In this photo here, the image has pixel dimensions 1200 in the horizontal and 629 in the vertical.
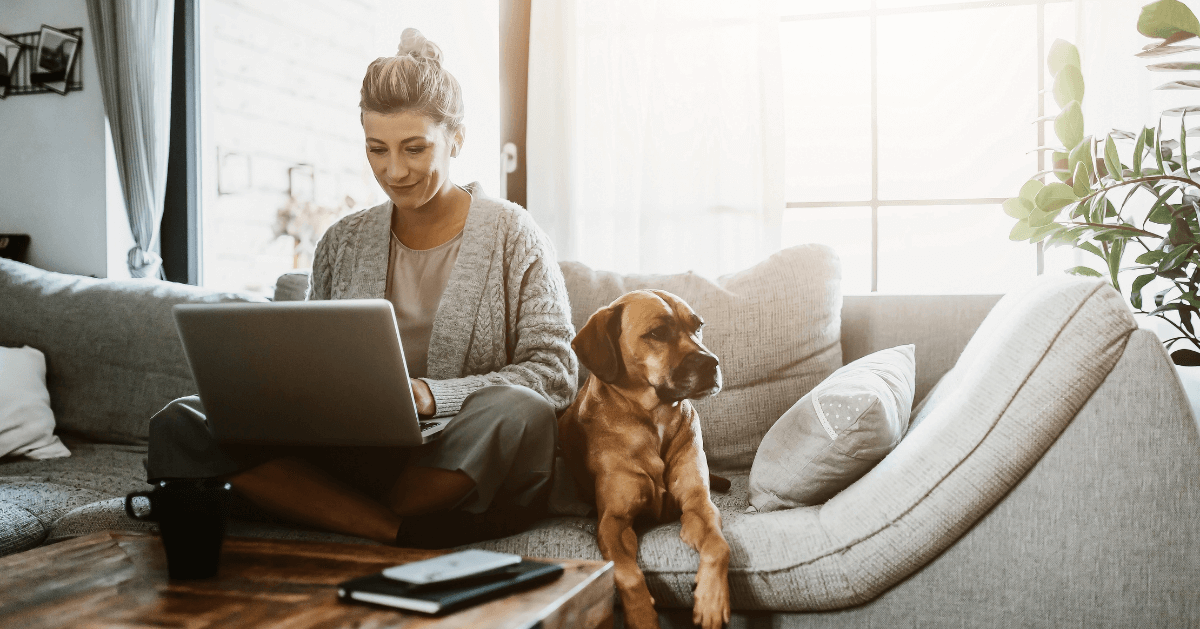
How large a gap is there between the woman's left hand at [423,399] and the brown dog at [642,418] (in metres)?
0.27

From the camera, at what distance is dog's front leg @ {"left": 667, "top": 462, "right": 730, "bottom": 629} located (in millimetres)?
1136

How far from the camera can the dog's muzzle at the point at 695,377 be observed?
4.44 feet

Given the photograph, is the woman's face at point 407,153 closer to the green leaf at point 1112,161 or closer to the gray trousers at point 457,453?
the gray trousers at point 457,453

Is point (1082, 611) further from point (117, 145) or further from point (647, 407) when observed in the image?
point (117, 145)

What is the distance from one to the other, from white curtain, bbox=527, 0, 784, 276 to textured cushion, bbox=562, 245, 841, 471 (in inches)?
28.5

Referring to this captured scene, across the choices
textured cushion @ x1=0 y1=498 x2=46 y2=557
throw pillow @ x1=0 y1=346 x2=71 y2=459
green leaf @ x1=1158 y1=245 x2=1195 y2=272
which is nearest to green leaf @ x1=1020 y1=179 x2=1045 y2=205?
green leaf @ x1=1158 y1=245 x2=1195 y2=272

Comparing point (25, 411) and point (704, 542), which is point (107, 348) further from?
point (704, 542)

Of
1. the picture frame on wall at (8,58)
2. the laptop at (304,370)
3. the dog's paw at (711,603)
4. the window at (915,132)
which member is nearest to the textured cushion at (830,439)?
the dog's paw at (711,603)

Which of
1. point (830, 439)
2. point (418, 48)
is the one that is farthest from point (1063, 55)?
point (418, 48)

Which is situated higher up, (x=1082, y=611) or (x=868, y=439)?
(x=868, y=439)

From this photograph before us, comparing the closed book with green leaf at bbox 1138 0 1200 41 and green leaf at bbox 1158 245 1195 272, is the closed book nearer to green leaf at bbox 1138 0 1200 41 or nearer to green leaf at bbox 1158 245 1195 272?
green leaf at bbox 1158 245 1195 272

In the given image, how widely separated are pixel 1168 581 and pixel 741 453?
0.82 metres

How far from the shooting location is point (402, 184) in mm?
1652

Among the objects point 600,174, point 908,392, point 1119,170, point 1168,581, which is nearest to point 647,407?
point 908,392
